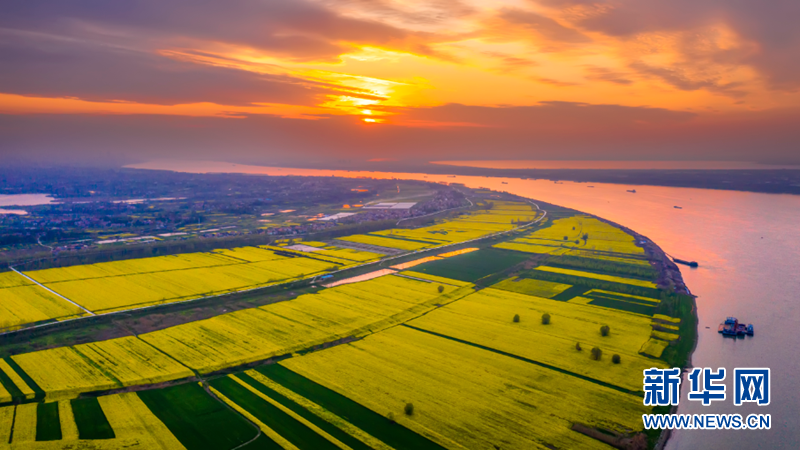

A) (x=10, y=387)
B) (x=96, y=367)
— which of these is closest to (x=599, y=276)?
(x=96, y=367)

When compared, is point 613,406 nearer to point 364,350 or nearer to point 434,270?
point 364,350

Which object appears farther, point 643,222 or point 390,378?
point 643,222

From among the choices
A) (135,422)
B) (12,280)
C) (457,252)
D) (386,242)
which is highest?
(12,280)

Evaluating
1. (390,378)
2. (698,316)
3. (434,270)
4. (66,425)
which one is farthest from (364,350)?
(698,316)

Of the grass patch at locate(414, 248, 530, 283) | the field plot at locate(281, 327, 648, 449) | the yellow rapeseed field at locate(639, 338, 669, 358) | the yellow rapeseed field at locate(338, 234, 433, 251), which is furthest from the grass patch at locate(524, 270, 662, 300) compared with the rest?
the field plot at locate(281, 327, 648, 449)

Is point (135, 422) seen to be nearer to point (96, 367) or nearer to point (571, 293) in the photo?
point (96, 367)

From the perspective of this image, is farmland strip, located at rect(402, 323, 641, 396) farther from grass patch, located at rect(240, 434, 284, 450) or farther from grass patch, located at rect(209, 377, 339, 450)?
grass patch, located at rect(240, 434, 284, 450)
